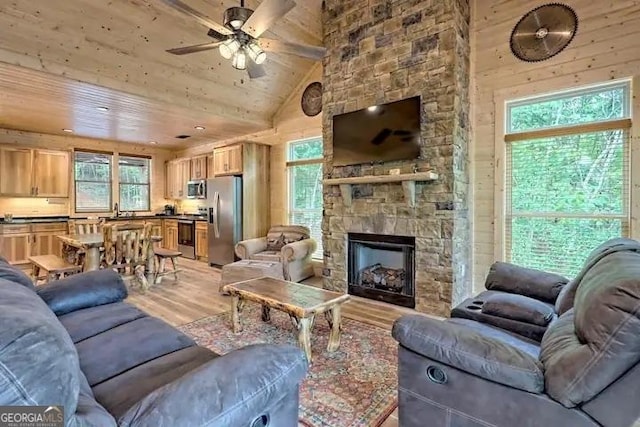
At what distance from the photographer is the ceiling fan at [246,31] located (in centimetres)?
243

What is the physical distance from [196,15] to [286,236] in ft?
12.1

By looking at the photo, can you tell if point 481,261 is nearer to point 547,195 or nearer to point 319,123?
point 547,195

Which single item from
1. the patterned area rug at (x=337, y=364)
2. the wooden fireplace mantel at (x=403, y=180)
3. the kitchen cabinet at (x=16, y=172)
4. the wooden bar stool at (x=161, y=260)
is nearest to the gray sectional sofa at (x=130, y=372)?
the patterned area rug at (x=337, y=364)

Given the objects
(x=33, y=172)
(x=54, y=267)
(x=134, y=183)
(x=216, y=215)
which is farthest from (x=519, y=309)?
(x=134, y=183)

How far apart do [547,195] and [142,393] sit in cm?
404

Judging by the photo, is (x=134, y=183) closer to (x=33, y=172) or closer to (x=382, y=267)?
Result: (x=33, y=172)

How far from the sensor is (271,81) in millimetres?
5527

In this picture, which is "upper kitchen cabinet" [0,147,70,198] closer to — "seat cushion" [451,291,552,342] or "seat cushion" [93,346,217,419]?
"seat cushion" [93,346,217,419]

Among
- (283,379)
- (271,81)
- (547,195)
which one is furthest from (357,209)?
(283,379)

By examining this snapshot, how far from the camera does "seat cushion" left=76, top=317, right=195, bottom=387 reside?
1502mm

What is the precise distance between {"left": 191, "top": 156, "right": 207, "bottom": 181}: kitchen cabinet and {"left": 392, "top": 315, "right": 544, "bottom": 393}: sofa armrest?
267 inches

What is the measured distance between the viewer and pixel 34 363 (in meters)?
0.78

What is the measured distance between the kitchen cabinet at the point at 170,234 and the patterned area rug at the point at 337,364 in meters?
4.81

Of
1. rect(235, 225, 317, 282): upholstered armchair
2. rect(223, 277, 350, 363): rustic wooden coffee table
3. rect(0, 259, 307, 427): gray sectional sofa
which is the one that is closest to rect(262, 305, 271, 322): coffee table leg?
rect(223, 277, 350, 363): rustic wooden coffee table
